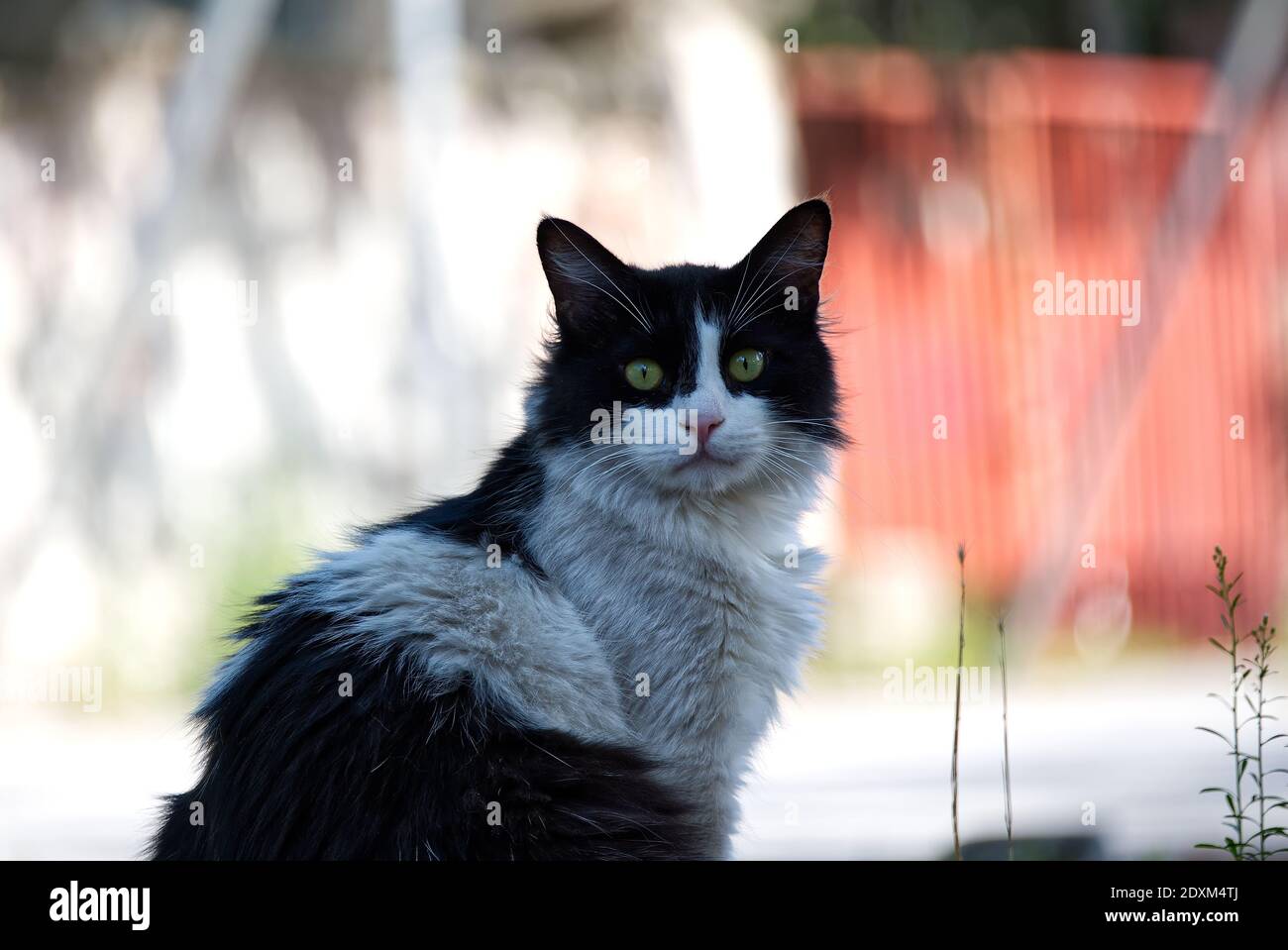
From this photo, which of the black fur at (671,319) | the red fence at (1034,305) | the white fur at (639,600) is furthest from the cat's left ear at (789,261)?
the red fence at (1034,305)

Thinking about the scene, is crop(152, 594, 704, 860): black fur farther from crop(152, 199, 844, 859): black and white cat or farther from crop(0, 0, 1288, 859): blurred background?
crop(0, 0, 1288, 859): blurred background

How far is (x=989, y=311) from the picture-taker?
6.96 metres

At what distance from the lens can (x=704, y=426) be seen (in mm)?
2170

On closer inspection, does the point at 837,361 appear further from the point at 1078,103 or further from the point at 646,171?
the point at 1078,103

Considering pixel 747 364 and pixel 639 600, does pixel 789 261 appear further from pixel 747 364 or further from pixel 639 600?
pixel 639 600

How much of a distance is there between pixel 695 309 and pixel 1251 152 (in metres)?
6.08

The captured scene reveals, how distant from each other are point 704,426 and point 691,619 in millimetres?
347

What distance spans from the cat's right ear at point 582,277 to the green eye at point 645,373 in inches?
4.2

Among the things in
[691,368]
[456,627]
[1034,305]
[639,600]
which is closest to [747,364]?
[691,368]
